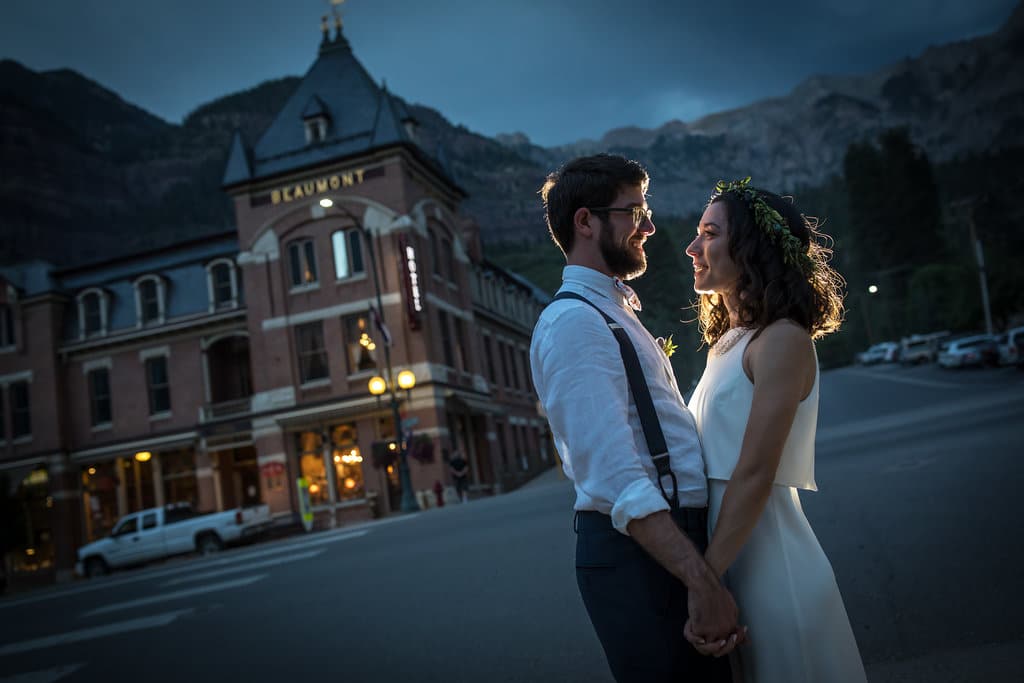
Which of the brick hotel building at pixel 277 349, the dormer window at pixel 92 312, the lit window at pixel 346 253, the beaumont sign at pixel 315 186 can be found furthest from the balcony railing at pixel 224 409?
the beaumont sign at pixel 315 186

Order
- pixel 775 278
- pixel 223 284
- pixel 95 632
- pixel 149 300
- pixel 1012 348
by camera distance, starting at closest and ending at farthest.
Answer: pixel 775 278
pixel 95 632
pixel 223 284
pixel 1012 348
pixel 149 300

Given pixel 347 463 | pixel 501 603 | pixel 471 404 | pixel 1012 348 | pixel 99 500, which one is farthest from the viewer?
pixel 1012 348

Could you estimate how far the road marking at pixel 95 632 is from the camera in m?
7.88

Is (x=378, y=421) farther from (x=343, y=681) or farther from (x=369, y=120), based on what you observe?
(x=343, y=681)

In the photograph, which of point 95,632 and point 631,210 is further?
point 95,632

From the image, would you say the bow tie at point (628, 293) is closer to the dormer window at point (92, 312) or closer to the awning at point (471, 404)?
the awning at point (471, 404)

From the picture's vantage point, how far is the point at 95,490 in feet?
116

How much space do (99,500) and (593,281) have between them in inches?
1478

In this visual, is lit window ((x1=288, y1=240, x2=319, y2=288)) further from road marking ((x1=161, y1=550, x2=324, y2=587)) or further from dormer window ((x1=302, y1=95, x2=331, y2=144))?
road marking ((x1=161, y1=550, x2=324, y2=587))

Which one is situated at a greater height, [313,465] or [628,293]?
[313,465]

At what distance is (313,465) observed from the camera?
31.2m

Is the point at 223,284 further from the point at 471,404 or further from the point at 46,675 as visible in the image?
the point at 46,675

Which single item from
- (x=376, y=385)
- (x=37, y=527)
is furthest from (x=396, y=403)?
(x=37, y=527)

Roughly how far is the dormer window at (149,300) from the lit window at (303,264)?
6.93 m
